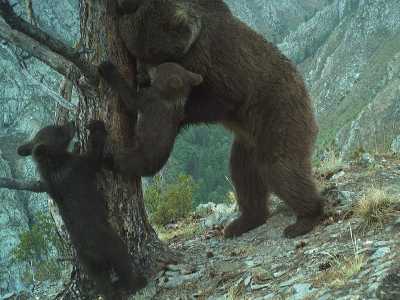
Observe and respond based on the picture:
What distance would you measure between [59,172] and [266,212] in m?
2.59

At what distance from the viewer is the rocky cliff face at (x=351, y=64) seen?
68812 mm

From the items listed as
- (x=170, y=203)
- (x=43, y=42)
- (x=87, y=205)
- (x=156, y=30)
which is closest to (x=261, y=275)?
A: (x=87, y=205)

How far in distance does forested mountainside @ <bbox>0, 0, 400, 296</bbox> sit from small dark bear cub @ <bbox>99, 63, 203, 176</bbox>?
36.9 metres

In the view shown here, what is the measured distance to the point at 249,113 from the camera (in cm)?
572

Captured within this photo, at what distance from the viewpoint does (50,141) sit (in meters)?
5.16

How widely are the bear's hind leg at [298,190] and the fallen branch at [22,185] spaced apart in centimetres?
209

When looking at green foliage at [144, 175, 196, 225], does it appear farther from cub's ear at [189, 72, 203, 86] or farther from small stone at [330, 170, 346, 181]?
cub's ear at [189, 72, 203, 86]

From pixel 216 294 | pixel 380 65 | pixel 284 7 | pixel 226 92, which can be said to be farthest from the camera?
pixel 284 7

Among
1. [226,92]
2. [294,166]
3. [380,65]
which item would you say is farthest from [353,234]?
[380,65]

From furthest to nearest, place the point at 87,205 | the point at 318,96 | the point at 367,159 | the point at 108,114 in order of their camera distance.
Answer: the point at 318,96
the point at 367,159
the point at 108,114
the point at 87,205

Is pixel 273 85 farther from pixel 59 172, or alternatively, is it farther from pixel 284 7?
pixel 284 7

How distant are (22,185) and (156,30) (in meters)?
1.73

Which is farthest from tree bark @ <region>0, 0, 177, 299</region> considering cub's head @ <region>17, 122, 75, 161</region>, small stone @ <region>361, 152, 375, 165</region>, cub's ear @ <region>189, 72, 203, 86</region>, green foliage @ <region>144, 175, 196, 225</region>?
green foliage @ <region>144, 175, 196, 225</region>

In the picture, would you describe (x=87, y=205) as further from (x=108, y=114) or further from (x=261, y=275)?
(x=261, y=275)
